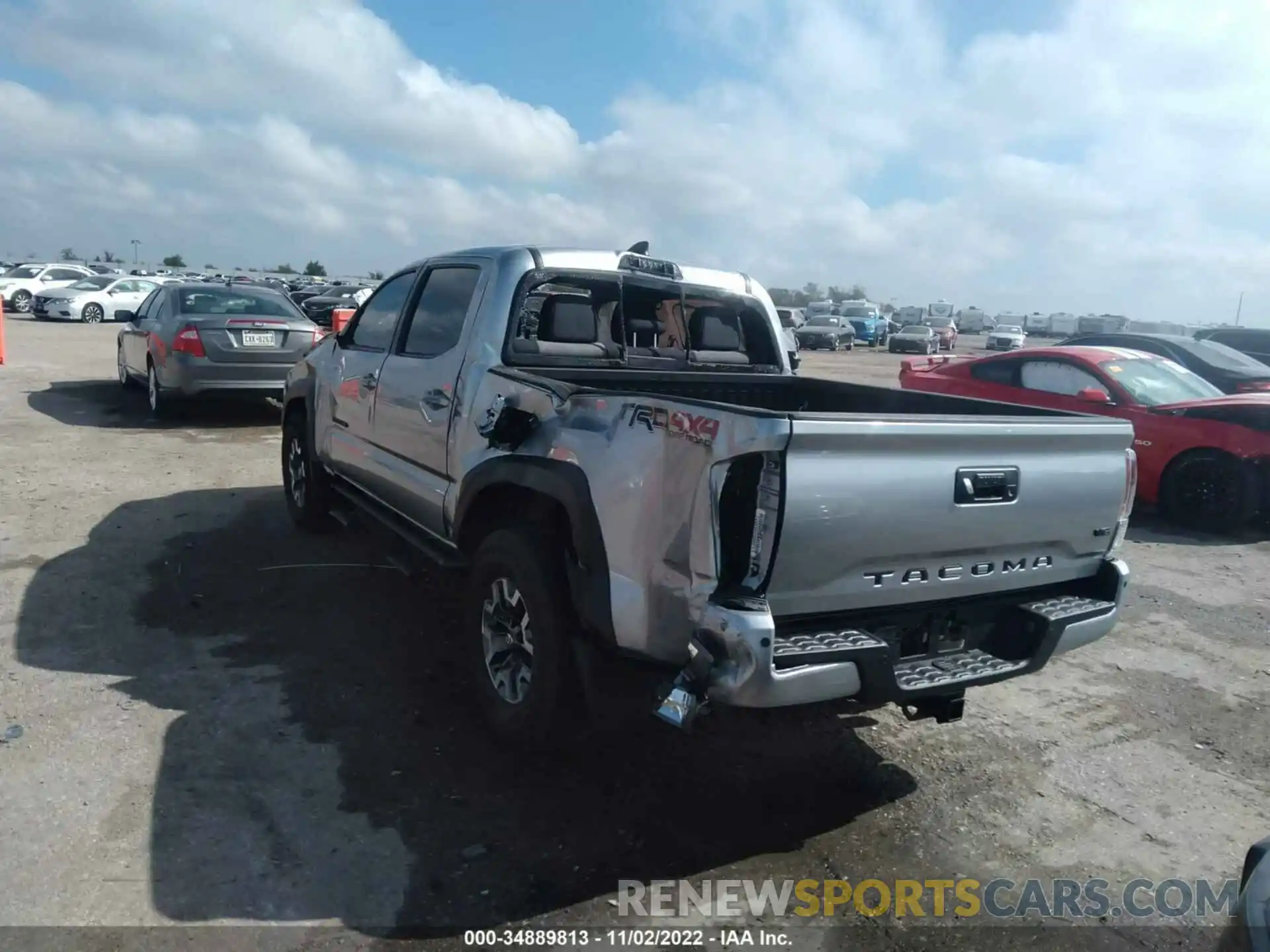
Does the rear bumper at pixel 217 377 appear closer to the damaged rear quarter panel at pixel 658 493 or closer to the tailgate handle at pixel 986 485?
the damaged rear quarter panel at pixel 658 493

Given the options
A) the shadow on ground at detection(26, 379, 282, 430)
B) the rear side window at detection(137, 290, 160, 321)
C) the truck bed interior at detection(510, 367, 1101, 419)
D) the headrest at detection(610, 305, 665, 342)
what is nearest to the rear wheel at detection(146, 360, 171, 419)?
the shadow on ground at detection(26, 379, 282, 430)

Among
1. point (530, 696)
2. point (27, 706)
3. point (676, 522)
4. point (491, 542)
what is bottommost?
point (27, 706)

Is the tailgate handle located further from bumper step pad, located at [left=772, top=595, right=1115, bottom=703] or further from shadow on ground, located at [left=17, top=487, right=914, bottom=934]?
shadow on ground, located at [left=17, top=487, right=914, bottom=934]

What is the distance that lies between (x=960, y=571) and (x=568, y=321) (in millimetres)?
2190

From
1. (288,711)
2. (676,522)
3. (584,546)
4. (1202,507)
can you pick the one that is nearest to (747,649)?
(676,522)

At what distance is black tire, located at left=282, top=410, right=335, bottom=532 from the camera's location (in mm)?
6590

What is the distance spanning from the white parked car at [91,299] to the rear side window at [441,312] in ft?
96.7

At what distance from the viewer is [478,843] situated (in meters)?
3.38

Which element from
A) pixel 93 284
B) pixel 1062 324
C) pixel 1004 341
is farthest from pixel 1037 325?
pixel 93 284

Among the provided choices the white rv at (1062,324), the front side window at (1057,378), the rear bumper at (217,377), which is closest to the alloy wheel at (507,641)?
the front side window at (1057,378)

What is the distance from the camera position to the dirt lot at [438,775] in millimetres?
3166

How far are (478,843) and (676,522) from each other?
4.43 ft

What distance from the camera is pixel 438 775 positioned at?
3.82 meters

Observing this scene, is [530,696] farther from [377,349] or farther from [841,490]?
[377,349]
